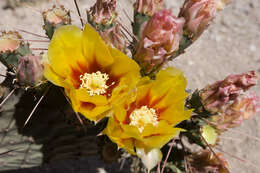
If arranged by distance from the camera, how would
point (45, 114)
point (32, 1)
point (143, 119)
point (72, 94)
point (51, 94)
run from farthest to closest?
point (32, 1) → point (45, 114) → point (51, 94) → point (143, 119) → point (72, 94)

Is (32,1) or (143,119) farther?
(32,1)

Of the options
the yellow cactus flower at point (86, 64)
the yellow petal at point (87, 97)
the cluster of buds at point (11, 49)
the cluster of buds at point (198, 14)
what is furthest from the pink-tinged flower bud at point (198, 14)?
the cluster of buds at point (11, 49)

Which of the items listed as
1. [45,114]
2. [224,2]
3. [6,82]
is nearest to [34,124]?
[45,114]

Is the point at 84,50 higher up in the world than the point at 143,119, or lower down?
higher up

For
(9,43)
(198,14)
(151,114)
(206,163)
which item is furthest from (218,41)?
(9,43)

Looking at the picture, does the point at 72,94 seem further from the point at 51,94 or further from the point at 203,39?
the point at 203,39

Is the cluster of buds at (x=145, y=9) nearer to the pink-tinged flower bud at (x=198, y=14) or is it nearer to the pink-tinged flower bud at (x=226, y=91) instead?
the pink-tinged flower bud at (x=198, y=14)

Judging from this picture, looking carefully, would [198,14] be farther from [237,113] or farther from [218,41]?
[218,41]

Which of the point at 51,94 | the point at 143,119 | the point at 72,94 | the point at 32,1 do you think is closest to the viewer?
the point at 72,94
